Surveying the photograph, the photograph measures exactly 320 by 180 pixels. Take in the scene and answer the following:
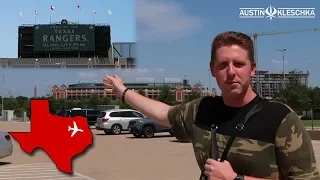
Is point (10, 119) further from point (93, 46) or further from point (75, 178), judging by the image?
point (75, 178)

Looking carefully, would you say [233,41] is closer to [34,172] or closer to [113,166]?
[34,172]

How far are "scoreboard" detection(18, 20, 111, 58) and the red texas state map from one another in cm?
9621

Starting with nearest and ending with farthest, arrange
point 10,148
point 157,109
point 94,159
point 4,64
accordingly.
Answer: point 157,109 → point 10,148 → point 94,159 → point 4,64

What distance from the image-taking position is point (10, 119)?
70812mm

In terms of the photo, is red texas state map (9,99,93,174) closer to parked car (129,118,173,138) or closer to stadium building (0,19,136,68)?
parked car (129,118,173,138)

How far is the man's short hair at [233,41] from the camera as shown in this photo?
2.02 m

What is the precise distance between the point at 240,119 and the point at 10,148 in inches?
513

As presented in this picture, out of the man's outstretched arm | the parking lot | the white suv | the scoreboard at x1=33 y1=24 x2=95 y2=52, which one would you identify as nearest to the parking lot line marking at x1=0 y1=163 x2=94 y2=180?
the parking lot

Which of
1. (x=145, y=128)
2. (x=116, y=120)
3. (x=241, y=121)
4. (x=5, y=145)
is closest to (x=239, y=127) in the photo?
(x=241, y=121)

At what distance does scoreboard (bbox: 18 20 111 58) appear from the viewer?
105438mm

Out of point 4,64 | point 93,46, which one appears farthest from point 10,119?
point 4,64

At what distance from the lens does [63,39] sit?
356ft

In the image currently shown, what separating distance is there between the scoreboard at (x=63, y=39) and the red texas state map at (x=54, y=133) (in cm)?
9621

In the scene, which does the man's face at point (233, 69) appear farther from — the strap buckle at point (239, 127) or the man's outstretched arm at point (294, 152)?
the man's outstretched arm at point (294, 152)
